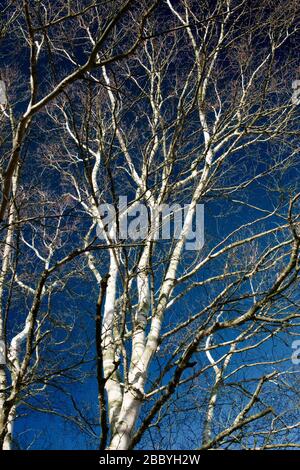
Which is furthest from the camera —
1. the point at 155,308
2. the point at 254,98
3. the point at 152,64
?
the point at 152,64

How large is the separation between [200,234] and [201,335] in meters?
3.08

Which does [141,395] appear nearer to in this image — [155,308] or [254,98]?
[155,308]

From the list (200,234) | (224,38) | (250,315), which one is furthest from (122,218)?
(250,315)

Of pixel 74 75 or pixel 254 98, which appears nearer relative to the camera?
pixel 74 75

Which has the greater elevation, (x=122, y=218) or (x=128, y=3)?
(x=122, y=218)

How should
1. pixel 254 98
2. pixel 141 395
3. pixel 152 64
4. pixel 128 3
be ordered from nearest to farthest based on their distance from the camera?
1. pixel 128 3
2. pixel 141 395
3. pixel 254 98
4. pixel 152 64

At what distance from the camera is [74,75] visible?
2002 mm

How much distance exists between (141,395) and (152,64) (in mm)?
5073

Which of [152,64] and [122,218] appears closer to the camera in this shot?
[122,218]

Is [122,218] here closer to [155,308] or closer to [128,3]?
[155,308]

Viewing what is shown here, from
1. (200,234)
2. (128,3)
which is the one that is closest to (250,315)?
(128,3)

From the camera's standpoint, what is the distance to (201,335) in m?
2.05
